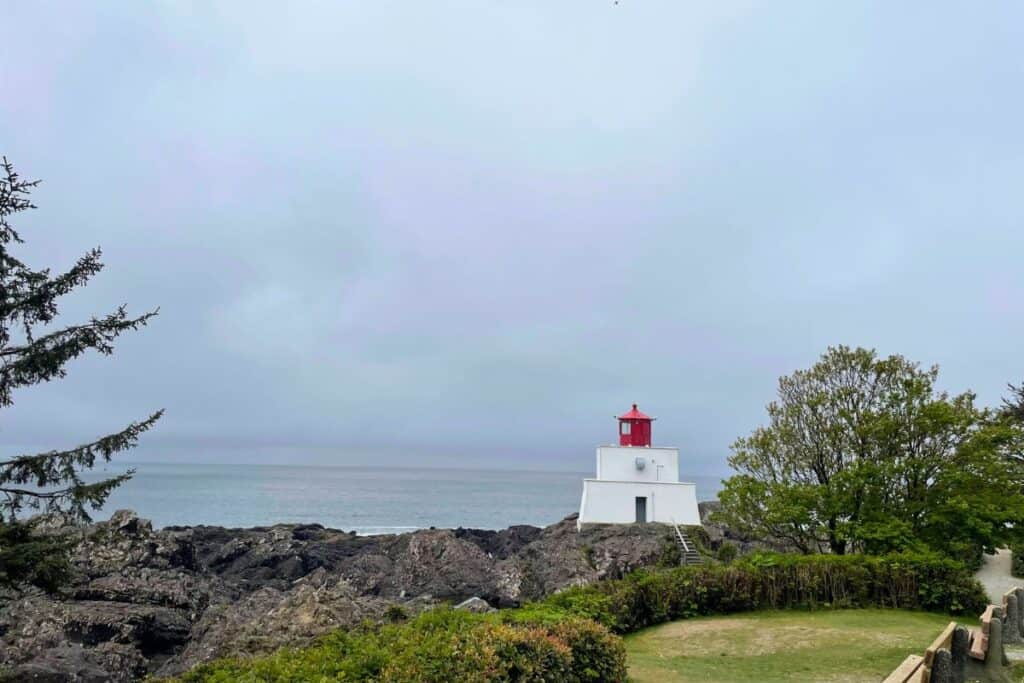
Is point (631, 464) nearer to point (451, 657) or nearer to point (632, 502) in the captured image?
point (632, 502)

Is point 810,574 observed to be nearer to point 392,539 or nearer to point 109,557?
point 109,557

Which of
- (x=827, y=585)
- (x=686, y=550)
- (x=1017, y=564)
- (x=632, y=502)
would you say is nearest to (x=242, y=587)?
(x=632, y=502)

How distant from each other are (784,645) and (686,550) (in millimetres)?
20583

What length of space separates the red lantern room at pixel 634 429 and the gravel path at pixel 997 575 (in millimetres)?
17747

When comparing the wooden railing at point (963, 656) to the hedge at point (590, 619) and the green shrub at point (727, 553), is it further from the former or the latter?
the green shrub at point (727, 553)

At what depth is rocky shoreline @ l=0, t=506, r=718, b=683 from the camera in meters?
14.3

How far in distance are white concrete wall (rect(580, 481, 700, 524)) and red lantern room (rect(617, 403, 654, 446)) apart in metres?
2.75

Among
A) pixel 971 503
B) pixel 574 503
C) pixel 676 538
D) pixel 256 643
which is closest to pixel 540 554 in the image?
pixel 676 538

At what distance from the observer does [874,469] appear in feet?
60.5

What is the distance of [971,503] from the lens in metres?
17.5

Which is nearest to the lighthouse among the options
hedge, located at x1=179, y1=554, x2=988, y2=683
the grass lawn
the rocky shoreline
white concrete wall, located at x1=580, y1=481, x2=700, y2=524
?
white concrete wall, located at x1=580, y1=481, x2=700, y2=524

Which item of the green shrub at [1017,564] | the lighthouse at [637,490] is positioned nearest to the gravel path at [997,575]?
the green shrub at [1017,564]

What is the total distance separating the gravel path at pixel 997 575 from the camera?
20.8m

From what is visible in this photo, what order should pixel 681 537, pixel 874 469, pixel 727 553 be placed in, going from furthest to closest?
pixel 681 537 → pixel 727 553 → pixel 874 469
